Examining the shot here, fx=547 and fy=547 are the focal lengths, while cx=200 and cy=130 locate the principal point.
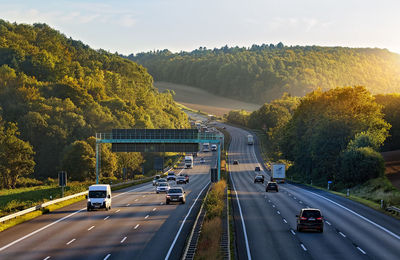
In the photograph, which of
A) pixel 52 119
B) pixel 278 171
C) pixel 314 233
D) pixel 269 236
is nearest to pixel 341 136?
pixel 278 171

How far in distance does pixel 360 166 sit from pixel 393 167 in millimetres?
11743

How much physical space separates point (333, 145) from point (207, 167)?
4732 cm

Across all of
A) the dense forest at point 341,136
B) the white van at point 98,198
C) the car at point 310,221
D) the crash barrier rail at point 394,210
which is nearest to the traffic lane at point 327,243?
the car at point 310,221

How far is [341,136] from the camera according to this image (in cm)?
9388

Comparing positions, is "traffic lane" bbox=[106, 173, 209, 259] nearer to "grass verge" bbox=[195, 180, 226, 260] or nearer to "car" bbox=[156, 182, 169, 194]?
"grass verge" bbox=[195, 180, 226, 260]

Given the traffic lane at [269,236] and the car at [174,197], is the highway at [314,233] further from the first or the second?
the car at [174,197]

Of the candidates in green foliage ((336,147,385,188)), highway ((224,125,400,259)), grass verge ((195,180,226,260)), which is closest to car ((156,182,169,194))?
highway ((224,125,400,259))

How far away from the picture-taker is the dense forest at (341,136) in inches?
3063

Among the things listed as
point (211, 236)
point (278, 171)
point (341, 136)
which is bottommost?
point (278, 171)

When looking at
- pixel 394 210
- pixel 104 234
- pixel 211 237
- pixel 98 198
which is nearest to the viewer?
pixel 211 237

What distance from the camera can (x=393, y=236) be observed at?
32844mm

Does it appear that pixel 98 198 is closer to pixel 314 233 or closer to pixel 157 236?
pixel 157 236

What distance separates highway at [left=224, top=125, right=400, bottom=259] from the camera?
26.8 m

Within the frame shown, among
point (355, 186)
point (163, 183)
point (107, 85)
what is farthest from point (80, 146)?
point (107, 85)
